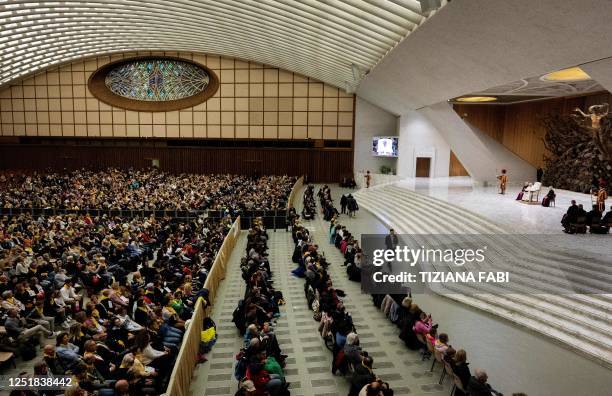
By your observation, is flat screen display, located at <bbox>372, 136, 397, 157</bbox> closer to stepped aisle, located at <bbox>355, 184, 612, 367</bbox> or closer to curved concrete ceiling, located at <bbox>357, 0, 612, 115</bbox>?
curved concrete ceiling, located at <bbox>357, 0, 612, 115</bbox>

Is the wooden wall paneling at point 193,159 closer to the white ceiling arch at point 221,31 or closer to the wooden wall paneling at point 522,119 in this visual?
the white ceiling arch at point 221,31

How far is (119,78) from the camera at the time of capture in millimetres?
30766

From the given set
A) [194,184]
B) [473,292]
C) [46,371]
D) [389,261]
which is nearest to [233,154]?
[194,184]

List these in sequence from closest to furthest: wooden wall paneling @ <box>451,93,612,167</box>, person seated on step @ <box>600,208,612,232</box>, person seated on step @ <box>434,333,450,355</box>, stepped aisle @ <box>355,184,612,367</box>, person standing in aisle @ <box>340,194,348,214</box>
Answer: person seated on step @ <box>434,333,450,355</box>
stepped aisle @ <box>355,184,612,367</box>
person seated on step @ <box>600,208,612,232</box>
person standing in aisle @ <box>340,194,348,214</box>
wooden wall paneling @ <box>451,93,612,167</box>

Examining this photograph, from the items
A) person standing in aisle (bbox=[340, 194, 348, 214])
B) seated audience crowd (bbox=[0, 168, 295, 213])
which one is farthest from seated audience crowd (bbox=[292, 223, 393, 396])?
person standing in aisle (bbox=[340, 194, 348, 214])

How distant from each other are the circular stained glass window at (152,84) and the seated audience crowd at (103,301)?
1953 cm

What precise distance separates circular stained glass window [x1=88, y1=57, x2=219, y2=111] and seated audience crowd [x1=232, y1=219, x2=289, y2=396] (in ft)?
80.0

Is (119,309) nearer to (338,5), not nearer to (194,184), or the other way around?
(338,5)

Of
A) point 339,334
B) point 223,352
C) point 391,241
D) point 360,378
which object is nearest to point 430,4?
point 391,241

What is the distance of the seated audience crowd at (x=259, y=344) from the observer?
16.9ft

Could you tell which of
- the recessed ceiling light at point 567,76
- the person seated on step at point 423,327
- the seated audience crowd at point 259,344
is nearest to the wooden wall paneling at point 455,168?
the recessed ceiling light at point 567,76

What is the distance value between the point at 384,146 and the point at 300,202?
381 inches

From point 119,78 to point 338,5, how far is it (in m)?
23.9

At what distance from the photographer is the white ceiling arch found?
44.4ft
